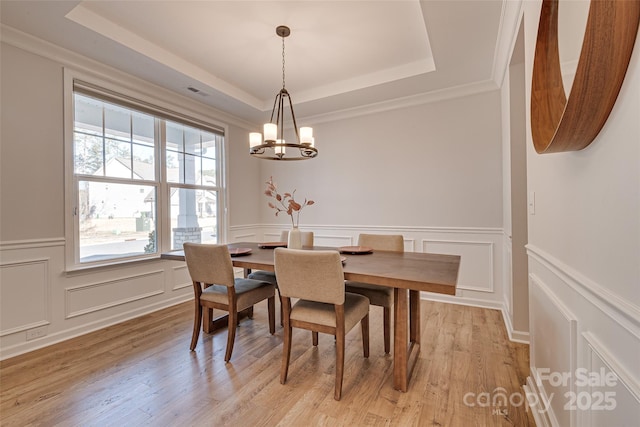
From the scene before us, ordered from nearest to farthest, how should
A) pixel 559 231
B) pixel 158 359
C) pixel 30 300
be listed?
pixel 559 231, pixel 158 359, pixel 30 300

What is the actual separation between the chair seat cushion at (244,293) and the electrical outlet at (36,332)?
4.65 feet

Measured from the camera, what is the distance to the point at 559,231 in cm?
115

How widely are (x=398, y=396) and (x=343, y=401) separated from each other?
0.34 m

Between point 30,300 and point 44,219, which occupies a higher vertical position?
point 44,219

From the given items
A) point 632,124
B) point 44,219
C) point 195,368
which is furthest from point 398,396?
point 44,219

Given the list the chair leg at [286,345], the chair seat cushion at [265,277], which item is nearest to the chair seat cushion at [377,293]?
the chair leg at [286,345]

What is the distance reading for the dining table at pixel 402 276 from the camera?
4.97ft

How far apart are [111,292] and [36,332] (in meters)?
0.59

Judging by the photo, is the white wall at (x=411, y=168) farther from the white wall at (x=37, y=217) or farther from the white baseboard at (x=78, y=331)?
the white wall at (x=37, y=217)

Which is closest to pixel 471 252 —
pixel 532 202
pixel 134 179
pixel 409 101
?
pixel 532 202

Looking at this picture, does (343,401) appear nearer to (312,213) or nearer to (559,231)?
(559,231)

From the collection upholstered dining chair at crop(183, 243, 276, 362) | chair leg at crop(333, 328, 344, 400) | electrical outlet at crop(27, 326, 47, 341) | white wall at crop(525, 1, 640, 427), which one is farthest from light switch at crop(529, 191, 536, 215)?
electrical outlet at crop(27, 326, 47, 341)

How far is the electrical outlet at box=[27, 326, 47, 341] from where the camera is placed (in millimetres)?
2301

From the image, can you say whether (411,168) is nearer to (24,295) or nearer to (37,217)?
(37,217)
